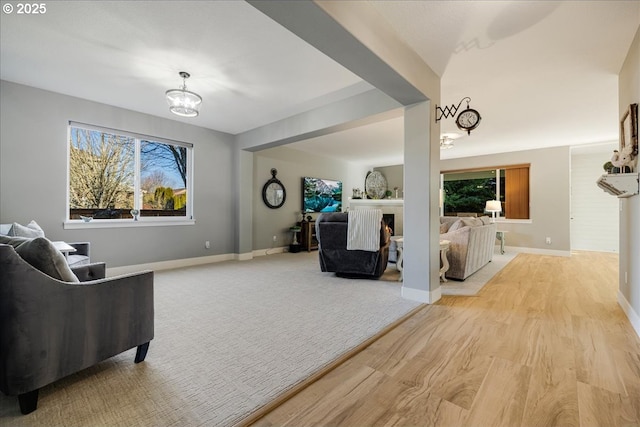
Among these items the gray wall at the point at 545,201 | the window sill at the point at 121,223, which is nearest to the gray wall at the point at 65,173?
the window sill at the point at 121,223

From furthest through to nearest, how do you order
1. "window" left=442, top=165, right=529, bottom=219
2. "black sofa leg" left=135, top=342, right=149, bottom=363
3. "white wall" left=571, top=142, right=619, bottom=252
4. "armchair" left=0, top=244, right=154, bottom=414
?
"window" left=442, top=165, right=529, bottom=219
"white wall" left=571, top=142, right=619, bottom=252
"black sofa leg" left=135, top=342, right=149, bottom=363
"armchair" left=0, top=244, right=154, bottom=414

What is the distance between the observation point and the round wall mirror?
641cm

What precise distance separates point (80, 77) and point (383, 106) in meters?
3.55

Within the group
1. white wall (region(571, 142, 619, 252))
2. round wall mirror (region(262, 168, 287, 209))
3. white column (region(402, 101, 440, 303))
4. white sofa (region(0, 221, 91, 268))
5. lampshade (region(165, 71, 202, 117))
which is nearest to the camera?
white sofa (region(0, 221, 91, 268))

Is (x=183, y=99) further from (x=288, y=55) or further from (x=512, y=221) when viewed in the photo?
(x=512, y=221)

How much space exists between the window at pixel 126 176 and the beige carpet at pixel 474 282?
4439mm

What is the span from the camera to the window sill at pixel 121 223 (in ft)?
12.6

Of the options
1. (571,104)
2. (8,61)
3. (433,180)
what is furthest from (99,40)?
(571,104)

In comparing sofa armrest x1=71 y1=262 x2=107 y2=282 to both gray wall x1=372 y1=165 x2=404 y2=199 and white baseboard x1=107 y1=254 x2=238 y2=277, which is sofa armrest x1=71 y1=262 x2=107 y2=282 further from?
gray wall x1=372 y1=165 x2=404 y2=199

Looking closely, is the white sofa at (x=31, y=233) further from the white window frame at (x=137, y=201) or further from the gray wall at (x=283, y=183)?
the gray wall at (x=283, y=183)

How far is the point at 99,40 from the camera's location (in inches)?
98.8

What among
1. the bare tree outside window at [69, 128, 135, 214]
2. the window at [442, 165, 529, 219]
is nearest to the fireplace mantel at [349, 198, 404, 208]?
the window at [442, 165, 529, 219]

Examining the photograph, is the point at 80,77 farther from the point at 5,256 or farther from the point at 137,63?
the point at 5,256

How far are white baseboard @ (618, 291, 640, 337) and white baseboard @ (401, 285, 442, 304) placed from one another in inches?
59.3
